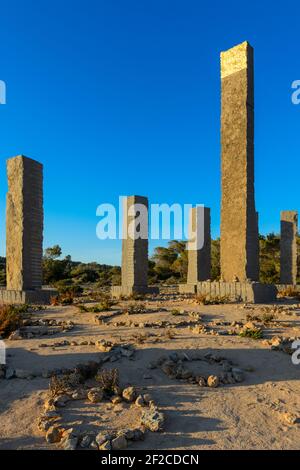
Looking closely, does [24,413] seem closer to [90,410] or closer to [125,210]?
[90,410]

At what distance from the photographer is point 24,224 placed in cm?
1219

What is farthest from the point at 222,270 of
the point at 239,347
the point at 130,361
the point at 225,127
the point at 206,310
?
the point at 130,361

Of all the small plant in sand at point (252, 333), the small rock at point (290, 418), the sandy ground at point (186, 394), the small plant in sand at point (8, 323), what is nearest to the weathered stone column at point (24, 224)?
the small plant in sand at point (8, 323)

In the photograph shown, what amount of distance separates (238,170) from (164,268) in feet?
78.1

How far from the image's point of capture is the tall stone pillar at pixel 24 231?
12.1 m

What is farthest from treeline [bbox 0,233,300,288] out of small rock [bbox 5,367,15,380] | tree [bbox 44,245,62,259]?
small rock [bbox 5,367,15,380]

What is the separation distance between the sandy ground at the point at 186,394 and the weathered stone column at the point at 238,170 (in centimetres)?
424

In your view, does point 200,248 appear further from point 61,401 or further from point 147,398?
point 61,401

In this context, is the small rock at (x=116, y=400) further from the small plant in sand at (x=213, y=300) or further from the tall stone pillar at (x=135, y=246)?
the tall stone pillar at (x=135, y=246)

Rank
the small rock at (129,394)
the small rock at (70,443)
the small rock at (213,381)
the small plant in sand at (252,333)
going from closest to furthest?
the small rock at (70,443), the small rock at (129,394), the small rock at (213,381), the small plant in sand at (252,333)

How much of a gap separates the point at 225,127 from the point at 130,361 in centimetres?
884

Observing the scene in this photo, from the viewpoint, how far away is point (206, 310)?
943cm

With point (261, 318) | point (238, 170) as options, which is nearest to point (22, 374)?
point (261, 318)

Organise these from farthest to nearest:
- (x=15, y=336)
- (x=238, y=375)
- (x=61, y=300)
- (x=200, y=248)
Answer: (x=200, y=248)
(x=61, y=300)
(x=15, y=336)
(x=238, y=375)
